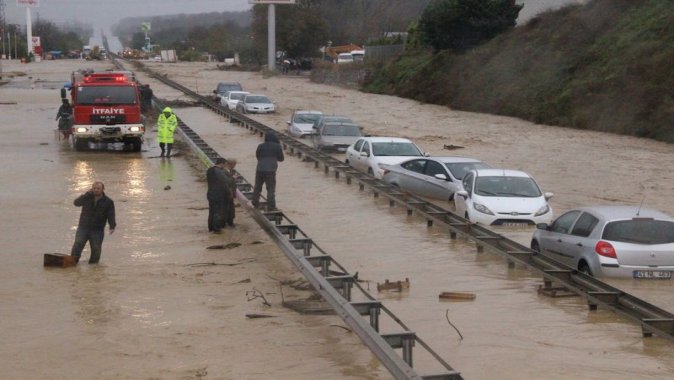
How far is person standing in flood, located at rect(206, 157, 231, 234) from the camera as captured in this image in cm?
1917

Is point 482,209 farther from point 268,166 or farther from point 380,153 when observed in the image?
point 380,153

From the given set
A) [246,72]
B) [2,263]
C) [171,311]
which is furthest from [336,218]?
[246,72]

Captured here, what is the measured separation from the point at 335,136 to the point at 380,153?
802 centimetres

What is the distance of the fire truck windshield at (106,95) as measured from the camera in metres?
34.4

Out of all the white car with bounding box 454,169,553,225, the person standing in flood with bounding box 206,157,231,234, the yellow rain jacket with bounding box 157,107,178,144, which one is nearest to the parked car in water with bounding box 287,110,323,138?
the yellow rain jacket with bounding box 157,107,178,144

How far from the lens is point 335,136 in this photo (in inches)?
1459

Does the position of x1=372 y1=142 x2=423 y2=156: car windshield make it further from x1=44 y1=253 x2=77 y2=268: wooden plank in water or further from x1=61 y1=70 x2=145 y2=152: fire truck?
x1=44 y1=253 x2=77 y2=268: wooden plank in water

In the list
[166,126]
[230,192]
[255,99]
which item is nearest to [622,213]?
[230,192]

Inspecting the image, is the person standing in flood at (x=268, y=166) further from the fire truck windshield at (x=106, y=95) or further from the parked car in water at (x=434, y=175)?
the fire truck windshield at (x=106, y=95)

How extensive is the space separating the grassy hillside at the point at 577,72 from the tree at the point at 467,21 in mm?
1305

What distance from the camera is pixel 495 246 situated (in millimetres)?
17844

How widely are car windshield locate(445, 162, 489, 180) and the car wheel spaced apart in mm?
8737

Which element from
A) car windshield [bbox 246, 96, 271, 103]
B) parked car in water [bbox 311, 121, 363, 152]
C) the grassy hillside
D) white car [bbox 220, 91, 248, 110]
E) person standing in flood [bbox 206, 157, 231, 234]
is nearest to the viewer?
person standing in flood [bbox 206, 157, 231, 234]

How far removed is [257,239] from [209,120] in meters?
34.9
